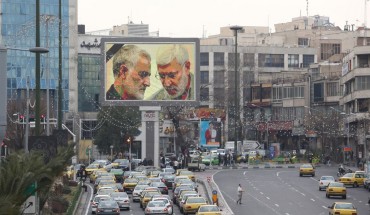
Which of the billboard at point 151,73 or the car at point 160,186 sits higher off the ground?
the billboard at point 151,73

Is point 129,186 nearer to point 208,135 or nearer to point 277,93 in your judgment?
point 208,135

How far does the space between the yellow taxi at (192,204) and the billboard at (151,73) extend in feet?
139

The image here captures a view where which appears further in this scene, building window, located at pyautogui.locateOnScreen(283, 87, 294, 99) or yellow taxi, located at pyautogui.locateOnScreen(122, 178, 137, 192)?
building window, located at pyautogui.locateOnScreen(283, 87, 294, 99)

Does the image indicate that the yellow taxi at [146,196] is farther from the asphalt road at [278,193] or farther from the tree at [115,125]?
the tree at [115,125]

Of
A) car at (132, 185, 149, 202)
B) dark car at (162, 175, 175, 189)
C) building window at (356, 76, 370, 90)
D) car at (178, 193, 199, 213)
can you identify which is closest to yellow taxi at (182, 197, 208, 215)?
car at (178, 193, 199, 213)

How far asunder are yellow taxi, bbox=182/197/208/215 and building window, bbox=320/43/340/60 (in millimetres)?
120003

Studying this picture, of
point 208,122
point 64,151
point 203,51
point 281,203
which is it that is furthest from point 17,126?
point 203,51

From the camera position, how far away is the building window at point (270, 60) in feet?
588

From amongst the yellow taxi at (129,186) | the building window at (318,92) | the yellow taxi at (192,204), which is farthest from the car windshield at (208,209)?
the building window at (318,92)

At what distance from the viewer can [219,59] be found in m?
177

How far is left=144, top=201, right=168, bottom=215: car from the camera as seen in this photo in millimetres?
56906

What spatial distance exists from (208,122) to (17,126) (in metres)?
23.8

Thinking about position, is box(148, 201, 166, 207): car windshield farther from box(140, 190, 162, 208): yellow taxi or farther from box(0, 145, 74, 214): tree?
box(0, 145, 74, 214): tree

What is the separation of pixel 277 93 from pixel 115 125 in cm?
3028
